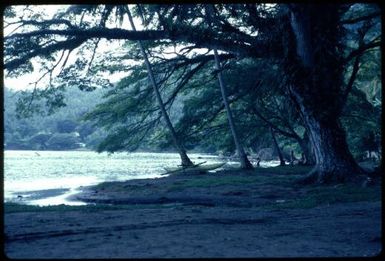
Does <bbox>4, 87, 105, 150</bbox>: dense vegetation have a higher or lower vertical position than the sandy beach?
higher

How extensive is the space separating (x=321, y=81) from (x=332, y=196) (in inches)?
154

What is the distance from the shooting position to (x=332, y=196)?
11477 millimetres

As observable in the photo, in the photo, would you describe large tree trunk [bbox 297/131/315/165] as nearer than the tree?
No

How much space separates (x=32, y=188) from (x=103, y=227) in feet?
47.2

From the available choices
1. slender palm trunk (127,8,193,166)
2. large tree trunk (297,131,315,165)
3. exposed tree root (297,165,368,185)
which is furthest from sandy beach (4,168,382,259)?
large tree trunk (297,131,315,165)

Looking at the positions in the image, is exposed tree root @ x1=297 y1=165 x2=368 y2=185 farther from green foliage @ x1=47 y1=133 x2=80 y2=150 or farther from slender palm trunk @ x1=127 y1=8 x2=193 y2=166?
green foliage @ x1=47 y1=133 x2=80 y2=150

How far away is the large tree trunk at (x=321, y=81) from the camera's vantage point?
13.4 meters

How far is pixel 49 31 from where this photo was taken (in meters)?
13.7

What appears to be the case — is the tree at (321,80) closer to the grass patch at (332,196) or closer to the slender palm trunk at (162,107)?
the grass patch at (332,196)

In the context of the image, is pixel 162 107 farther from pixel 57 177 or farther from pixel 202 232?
pixel 202 232

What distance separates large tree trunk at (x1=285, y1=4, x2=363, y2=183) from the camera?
1339 centimetres

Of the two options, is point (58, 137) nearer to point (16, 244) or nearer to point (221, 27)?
point (221, 27)

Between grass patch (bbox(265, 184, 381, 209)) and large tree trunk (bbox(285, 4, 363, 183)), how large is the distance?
1.03m

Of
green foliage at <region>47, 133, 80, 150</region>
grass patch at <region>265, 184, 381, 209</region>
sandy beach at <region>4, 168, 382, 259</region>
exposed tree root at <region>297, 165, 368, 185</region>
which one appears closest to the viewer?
sandy beach at <region>4, 168, 382, 259</region>
